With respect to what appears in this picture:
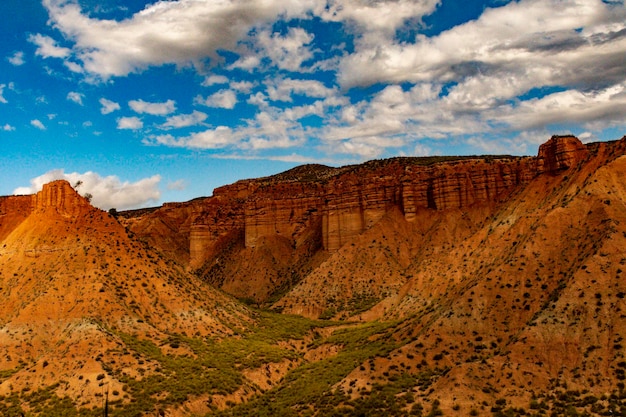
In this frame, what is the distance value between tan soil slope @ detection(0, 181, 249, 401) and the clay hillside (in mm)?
195

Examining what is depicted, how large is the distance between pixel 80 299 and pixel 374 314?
4023 centimetres

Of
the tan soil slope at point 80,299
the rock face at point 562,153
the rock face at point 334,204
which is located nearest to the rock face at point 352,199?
the rock face at point 334,204

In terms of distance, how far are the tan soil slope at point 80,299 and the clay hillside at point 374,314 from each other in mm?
195

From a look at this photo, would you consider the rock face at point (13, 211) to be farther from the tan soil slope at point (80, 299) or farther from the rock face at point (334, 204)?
the rock face at point (334, 204)

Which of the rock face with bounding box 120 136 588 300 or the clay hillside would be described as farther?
the rock face with bounding box 120 136 588 300

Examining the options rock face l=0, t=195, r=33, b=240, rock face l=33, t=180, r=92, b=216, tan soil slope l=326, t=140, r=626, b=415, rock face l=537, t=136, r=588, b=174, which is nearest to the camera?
tan soil slope l=326, t=140, r=626, b=415

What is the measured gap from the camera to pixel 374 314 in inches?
3034

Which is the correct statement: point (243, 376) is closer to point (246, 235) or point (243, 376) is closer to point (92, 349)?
point (92, 349)

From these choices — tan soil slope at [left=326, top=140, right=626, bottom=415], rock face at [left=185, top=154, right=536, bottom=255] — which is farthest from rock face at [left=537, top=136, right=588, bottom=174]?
rock face at [left=185, top=154, right=536, bottom=255]

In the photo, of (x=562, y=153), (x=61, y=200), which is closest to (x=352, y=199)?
(x=562, y=153)

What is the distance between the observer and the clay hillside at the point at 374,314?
1431 inches

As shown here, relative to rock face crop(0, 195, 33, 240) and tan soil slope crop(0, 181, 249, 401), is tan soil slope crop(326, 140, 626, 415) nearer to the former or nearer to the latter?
tan soil slope crop(0, 181, 249, 401)

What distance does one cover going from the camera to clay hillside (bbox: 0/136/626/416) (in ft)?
119

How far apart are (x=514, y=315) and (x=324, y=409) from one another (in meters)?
17.3
